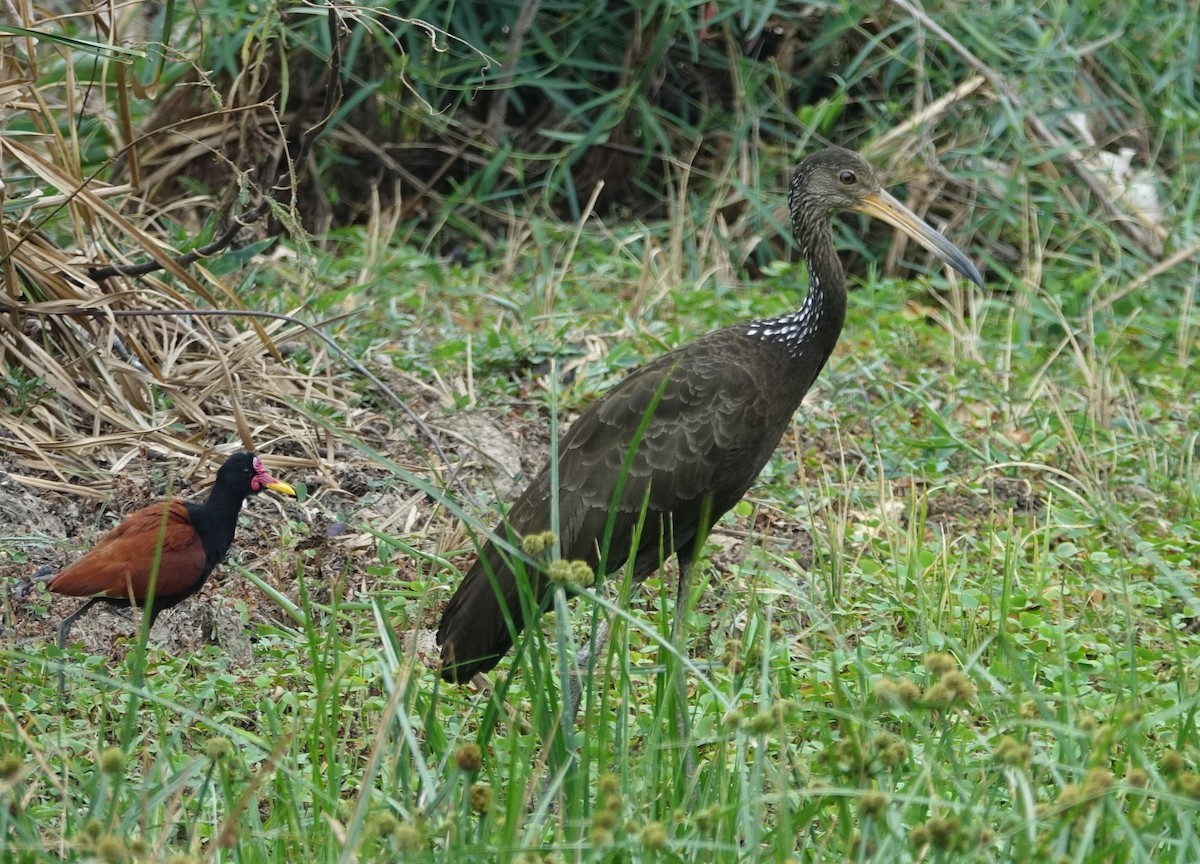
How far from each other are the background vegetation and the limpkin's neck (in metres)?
0.40

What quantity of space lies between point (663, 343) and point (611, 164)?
2.43m

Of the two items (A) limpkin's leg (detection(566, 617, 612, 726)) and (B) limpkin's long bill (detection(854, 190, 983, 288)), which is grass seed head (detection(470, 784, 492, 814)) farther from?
(B) limpkin's long bill (detection(854, 190, 983, 288))

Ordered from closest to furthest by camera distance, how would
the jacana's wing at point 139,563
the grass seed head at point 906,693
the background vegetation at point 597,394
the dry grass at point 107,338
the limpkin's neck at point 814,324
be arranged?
the grass seed head at point 906,693 → the background vegetation at point 597,394 → the jacana's wing at point 139,563 → the limpkin's neck at point 814,324 → the dry grass at point 107,338

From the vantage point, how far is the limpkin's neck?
4301 millimetres

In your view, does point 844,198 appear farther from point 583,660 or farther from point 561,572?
point 561,572

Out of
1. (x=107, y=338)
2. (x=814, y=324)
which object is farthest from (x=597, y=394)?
(x=107, y=338)

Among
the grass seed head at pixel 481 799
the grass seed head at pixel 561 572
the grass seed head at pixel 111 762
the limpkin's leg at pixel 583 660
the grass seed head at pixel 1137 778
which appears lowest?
the limpkin's leg at pixel 583 660

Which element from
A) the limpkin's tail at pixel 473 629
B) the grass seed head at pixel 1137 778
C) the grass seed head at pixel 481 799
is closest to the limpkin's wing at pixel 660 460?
the limpkin's tail at pixel 473 629

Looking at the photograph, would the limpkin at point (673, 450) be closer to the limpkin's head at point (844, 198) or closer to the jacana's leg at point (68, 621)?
the limpkin's head at point (844, 198)

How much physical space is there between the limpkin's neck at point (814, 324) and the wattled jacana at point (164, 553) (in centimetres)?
138

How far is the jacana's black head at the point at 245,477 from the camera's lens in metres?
4.16

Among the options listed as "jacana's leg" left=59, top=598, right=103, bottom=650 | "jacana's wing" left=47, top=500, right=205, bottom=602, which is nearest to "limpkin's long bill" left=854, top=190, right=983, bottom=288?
"jacana's wing" left=47, top=500, right=205, bottom=602

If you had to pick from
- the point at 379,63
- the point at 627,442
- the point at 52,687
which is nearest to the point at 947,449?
the point at 627,442

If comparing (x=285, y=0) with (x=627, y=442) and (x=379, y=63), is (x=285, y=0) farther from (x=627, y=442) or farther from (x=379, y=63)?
(x=379, y=63)
